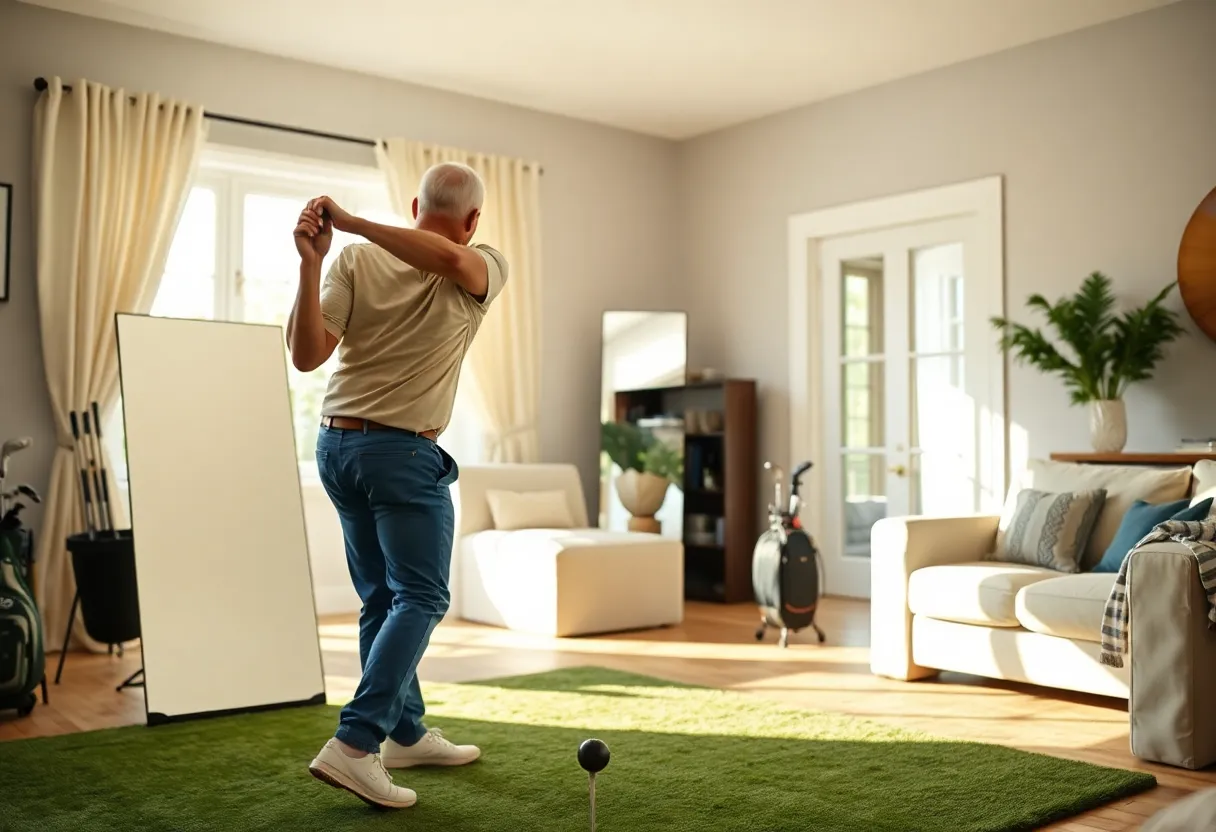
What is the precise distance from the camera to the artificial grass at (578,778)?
8.40ft

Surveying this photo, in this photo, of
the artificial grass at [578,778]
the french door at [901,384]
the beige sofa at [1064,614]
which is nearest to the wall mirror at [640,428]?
the french door at [901,384]

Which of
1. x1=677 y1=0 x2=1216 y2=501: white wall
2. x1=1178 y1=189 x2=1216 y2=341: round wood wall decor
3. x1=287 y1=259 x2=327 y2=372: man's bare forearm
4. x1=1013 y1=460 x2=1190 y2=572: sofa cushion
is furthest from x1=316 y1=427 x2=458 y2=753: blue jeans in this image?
x1=677 y1=0 x2=1216 y2=501: white wall

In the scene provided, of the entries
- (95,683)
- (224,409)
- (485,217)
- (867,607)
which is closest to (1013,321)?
(867,607)

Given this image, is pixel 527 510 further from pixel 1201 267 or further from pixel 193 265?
pixel 1201 267

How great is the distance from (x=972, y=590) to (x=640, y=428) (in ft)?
9.89

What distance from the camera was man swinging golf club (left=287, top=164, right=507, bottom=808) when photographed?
251 cm

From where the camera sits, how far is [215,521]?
Answer: 12.2 ft

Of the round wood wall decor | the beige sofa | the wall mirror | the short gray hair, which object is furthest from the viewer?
the wall mirror

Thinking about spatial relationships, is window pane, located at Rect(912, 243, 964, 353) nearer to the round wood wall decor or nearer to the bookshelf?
the bookshelf

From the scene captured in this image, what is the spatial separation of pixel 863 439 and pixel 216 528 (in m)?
3.81

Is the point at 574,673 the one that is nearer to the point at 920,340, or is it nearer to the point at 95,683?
the point at 95,683

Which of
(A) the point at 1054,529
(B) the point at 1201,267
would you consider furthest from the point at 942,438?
(A) the point at 1054,529

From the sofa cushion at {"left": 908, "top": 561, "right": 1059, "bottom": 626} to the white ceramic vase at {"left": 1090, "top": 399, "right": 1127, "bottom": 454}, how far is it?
945 millimetres

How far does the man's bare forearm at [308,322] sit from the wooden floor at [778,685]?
5.69ft
